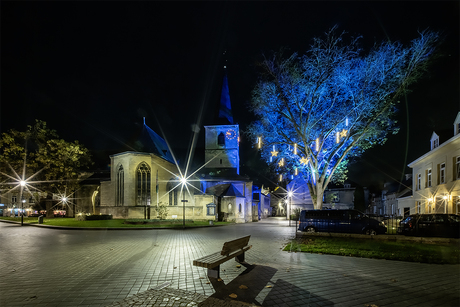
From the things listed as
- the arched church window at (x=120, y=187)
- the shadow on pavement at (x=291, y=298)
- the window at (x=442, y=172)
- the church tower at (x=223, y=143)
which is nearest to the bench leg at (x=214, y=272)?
the shadow on pavement at (x=291, y=298)

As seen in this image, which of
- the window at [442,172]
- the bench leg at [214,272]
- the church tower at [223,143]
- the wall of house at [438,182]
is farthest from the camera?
the church tower at [223,143]

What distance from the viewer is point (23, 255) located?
9734mm

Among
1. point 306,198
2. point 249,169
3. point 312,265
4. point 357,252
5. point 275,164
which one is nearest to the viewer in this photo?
point 312,265

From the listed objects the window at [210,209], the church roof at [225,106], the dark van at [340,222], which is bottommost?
the window at [210,209]

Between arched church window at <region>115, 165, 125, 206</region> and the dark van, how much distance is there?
28.5m

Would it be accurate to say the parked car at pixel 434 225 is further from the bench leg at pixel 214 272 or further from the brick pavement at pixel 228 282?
the bench leg at pixel 214 272

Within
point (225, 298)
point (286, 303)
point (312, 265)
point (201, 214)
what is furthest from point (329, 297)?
point (201, 214)

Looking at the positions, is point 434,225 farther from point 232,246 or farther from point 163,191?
point 163,191

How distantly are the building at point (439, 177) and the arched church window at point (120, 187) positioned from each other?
116 feet

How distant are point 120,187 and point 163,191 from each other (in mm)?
5997

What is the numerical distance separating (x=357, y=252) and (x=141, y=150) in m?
33.7

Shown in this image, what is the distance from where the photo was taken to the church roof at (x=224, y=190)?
123 ft

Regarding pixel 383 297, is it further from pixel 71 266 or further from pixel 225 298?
pixel 71 266

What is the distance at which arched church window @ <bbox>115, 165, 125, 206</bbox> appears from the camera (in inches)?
1487
